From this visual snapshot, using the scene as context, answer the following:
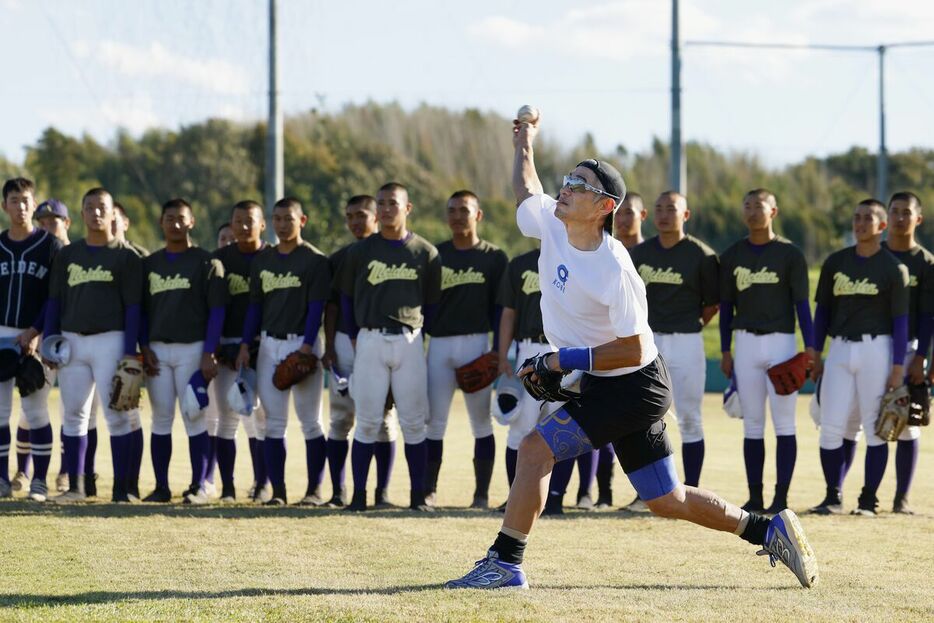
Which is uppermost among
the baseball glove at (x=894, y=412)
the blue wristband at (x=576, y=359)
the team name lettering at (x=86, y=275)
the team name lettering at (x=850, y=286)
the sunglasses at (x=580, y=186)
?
the sunglasses at (x=580, y=186)

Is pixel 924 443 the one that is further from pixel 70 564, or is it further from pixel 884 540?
pixel 70 564

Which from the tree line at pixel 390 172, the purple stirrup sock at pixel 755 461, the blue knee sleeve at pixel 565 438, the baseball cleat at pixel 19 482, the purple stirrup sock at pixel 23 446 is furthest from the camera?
the tree line at pixel 390 172

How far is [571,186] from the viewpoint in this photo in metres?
5.68

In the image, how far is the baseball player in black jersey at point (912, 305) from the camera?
9.02m

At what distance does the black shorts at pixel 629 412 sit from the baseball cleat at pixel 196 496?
4.28 meters

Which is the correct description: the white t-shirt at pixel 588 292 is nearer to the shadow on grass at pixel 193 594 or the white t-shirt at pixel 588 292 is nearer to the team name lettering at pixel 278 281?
the shadow on grass at pixel 193 594

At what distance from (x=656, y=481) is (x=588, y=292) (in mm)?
923

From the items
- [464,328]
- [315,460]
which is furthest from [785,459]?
[315,460]

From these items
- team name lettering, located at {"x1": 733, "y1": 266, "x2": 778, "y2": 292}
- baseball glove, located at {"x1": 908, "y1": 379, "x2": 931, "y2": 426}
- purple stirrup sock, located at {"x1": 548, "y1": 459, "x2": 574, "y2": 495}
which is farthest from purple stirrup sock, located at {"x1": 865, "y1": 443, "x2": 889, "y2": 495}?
purple stirrup sock, located at {"x1": 548, "y1": 459, "x2": 574, "y2": 495}

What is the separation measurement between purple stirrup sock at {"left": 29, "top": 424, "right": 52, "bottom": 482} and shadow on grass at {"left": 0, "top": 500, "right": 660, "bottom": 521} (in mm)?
447

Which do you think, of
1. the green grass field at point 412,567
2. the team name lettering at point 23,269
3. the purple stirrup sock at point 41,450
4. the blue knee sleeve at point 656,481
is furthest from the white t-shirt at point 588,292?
the purple stirrup sock at point 41,450

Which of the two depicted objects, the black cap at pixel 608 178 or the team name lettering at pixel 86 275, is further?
the team name lettering at pixel 86 275

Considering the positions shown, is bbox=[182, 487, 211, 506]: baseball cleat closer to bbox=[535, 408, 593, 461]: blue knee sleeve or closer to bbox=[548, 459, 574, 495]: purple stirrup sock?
bbox=[548, 459, 574, 495]: purple stirrup sock

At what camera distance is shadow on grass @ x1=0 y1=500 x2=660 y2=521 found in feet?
27.5
